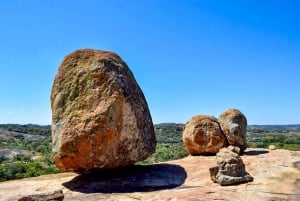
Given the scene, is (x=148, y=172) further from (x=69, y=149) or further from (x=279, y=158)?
(x=279, y=158)

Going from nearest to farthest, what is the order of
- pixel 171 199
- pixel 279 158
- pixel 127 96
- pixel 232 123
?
pixel 171 199, pixel 127 96, pixel 279 158, pixel 232 123

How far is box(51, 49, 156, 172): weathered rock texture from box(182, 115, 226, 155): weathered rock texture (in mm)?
4323

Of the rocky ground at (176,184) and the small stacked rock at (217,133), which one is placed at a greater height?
the small stacked rock at (217,133)

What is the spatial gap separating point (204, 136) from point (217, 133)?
737 millimetres

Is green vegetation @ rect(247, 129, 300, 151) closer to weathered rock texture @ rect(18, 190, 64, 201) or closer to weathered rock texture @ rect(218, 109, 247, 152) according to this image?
weathered rock texture @ rect(218, 109, 247, 152)

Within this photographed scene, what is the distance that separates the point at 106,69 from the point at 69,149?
12.1 ft

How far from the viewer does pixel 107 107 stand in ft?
47.3

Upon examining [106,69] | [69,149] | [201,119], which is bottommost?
[69,149]

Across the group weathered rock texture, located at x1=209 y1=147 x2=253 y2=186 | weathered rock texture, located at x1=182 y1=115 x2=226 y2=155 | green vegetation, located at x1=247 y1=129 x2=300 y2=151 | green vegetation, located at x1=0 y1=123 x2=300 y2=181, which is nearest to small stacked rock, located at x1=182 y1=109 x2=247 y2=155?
weathered rock texture, located at x1=182 y1=115 x2=226 y2=155

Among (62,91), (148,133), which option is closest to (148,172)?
(148,133)

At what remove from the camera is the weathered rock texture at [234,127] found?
19.0m

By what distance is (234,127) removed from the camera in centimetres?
1900

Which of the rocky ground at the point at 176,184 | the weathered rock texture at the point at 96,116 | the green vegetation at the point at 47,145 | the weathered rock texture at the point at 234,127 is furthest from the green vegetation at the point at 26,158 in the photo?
the weathered rock texture at the point at 234,127

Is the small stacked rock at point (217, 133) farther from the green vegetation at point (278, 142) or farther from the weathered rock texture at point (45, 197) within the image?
the weathered rock texture at point (45, 197)
